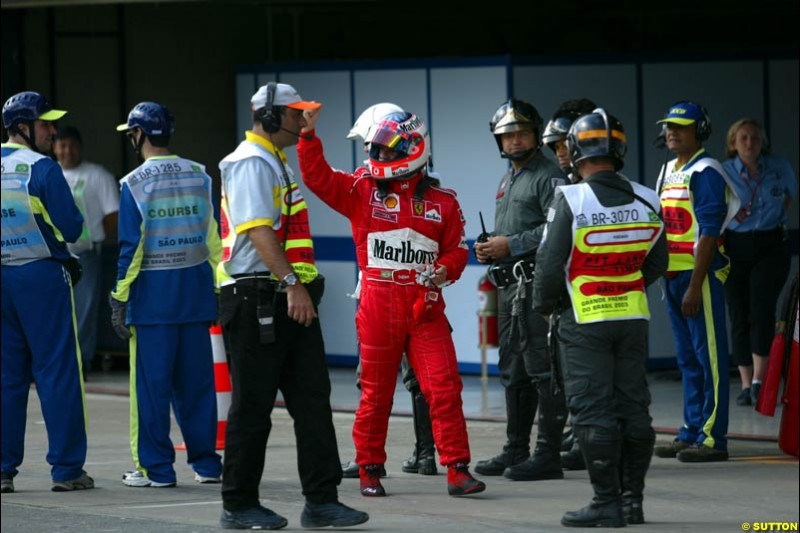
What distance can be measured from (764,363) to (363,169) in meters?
4.93

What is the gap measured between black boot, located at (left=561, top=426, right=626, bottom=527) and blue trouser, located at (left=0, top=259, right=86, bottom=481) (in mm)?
2949

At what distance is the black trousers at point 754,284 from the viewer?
1327cm

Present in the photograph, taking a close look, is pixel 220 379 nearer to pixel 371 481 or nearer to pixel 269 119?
pixel 371 481

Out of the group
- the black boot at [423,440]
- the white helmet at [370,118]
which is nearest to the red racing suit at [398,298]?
the white helmet at [370,118]

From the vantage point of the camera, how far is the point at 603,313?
833cm

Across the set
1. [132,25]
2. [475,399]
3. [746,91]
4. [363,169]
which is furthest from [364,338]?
[132,25]

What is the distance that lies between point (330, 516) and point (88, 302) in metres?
7.44

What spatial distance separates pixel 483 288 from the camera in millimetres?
13883

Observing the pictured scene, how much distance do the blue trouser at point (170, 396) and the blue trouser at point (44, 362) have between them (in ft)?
1.06

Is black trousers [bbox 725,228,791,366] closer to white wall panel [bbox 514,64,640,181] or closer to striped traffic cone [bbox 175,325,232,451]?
white wall panel [bbox 514,64,640,181]

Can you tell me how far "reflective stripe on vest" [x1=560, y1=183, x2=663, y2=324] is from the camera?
27.3 ft

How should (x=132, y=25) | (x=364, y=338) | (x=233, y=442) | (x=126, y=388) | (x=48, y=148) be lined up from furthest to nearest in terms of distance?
(x=132, y=25) < (x=126, y=388) < (x=48, y=148) < (x=364, y=338) < (x=233, y=442)

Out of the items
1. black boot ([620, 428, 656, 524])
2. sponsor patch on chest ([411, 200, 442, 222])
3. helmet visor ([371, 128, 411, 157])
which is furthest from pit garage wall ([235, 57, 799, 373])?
black boot ([620, 428, 656, 524])

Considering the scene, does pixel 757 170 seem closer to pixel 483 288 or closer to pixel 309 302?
pixel 483 288
